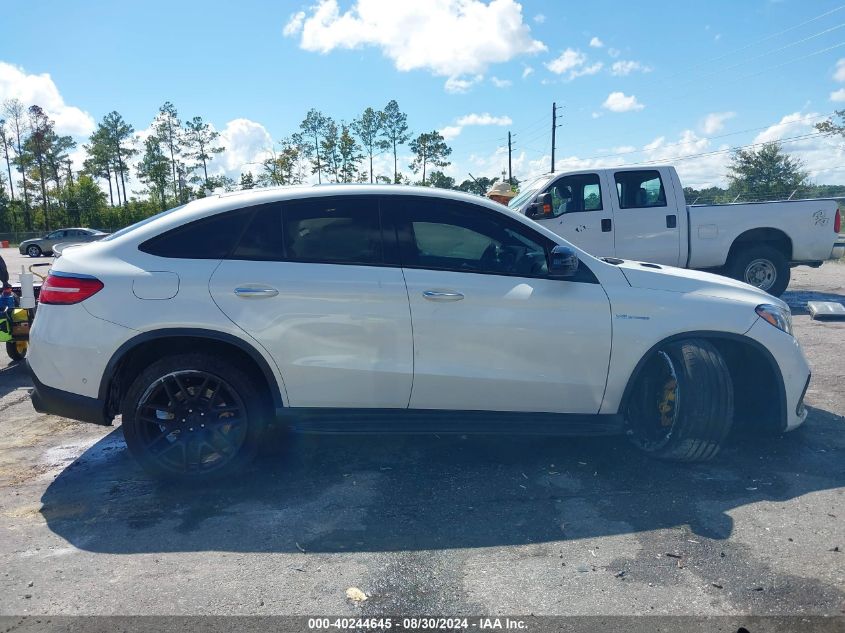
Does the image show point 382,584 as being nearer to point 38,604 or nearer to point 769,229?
point 38,604

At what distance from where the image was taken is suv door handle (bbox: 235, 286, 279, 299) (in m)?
3.78

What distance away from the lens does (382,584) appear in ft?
9.48

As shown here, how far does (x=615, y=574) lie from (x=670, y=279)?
6.66ft

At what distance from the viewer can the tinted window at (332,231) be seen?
155 inches

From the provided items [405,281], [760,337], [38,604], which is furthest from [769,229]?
[38,604]

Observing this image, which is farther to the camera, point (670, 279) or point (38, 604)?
point (670, 279)

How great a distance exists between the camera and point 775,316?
4.17 metres

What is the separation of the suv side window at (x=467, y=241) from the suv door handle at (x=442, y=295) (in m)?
0.18

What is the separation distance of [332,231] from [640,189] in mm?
7201

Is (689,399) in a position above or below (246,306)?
below

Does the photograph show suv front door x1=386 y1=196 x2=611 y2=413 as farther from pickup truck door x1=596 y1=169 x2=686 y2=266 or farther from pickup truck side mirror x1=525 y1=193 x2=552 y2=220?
pickup truck door x1=596 y1=169 x2=686 y2=266

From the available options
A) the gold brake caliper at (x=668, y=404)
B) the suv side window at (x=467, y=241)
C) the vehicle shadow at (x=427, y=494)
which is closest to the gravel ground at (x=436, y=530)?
the vehicle shadow at (x=427, y=494)

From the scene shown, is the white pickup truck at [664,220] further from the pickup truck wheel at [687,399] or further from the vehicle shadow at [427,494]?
the pickup truck wheel at [687,399]

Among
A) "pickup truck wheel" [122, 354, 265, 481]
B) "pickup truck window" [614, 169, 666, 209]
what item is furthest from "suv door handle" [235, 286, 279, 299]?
"pickup truck window" [614, 169, 666, 209]
